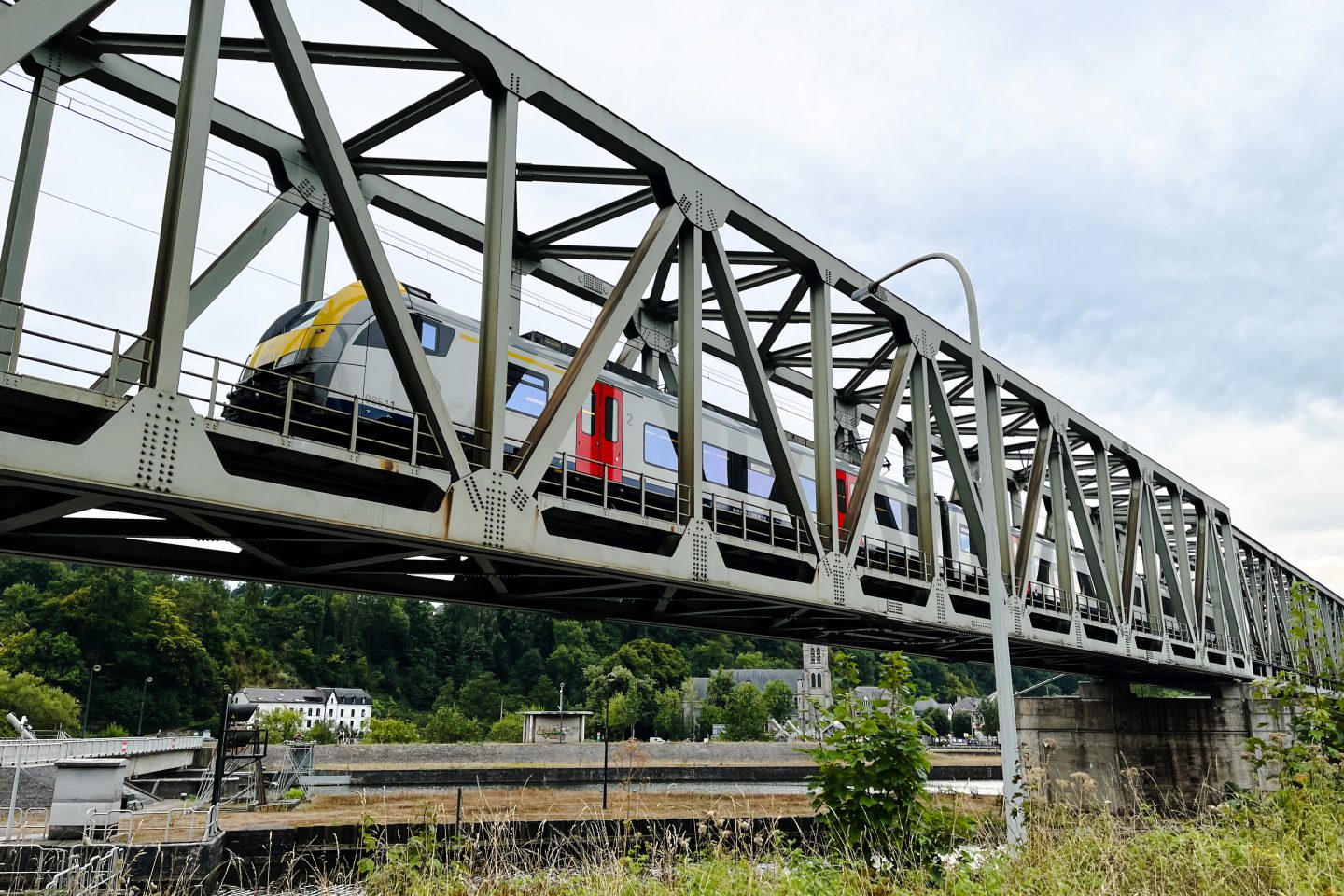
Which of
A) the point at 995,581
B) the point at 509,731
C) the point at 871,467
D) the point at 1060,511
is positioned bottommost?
the point at 509,731

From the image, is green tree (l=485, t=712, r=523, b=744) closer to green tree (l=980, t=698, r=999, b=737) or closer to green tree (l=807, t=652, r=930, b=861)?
green tree (l=980, t=698, r=999, b=737)

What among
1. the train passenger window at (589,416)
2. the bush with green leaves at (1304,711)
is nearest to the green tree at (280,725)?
the train passenger window at (589,416)

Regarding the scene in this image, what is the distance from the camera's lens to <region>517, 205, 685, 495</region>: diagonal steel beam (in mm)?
11492

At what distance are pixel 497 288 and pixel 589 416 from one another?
5.09 meters

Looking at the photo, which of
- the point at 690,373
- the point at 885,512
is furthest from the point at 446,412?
the point at 885,512

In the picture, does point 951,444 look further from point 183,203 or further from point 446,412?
point 183,203

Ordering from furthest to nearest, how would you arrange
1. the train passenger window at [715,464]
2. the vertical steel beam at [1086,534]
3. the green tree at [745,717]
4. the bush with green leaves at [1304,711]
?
the green tree at [745,717], the vertical steel beam at [1086,534], the train passenger window at [715,464], the bush with green leaves at [1304,711]

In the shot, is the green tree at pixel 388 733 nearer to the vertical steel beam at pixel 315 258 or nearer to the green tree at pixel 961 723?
the vertical steel beam at pixel 315 258

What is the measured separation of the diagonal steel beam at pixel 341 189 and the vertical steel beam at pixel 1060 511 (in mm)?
21656

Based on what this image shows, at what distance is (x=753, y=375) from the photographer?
1520 centimetres

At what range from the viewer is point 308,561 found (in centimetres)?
1286

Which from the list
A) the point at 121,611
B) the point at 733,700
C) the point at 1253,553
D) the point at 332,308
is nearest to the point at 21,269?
the point at 332,308

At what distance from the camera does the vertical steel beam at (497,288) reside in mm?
11218

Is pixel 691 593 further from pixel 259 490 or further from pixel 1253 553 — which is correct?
pixel 1253 553
